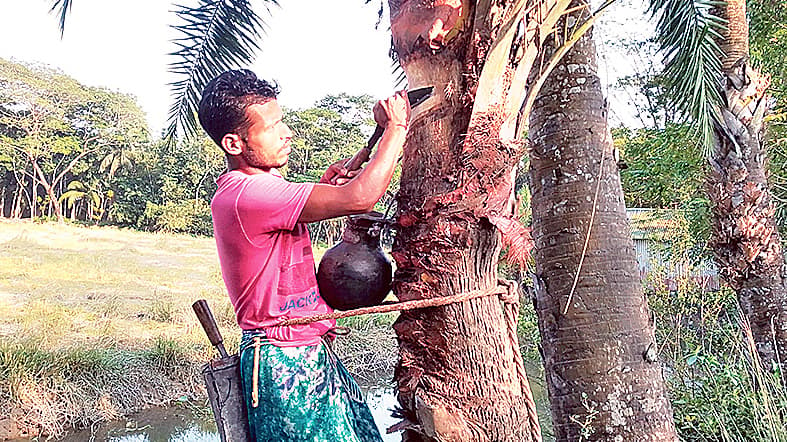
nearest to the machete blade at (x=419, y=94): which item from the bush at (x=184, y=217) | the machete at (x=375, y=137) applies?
the machete at (x=375, y=137)

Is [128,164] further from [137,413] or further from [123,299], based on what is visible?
[137,413]

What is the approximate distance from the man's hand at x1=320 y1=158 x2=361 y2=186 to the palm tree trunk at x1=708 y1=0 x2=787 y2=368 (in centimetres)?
357

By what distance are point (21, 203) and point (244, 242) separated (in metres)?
31.2

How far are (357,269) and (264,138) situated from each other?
0.44 metres

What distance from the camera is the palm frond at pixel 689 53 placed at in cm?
324

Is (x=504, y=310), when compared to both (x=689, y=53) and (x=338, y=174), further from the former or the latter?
(x=689, y=53)

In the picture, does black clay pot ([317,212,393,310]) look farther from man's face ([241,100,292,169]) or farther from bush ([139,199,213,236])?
bush ([139,199,213,236])

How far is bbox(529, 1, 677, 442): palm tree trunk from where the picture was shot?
9.20ft

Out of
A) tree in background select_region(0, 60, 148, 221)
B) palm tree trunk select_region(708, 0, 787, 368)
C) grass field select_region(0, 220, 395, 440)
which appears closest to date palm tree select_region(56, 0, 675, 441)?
palm tree trunk select_region(708, 0, 787, 368)

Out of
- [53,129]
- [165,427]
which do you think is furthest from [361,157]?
[53,129]

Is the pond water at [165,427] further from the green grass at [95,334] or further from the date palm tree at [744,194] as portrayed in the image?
the date palm tree at [744,194]

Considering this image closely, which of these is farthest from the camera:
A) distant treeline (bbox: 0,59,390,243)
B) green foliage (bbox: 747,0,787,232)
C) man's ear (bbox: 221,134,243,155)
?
distant treeline (bbox: 0,59,390,243)

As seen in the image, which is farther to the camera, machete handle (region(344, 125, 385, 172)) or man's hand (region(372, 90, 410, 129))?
machete handle (region(344, 125, 385, 172))

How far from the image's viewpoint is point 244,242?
168cm
